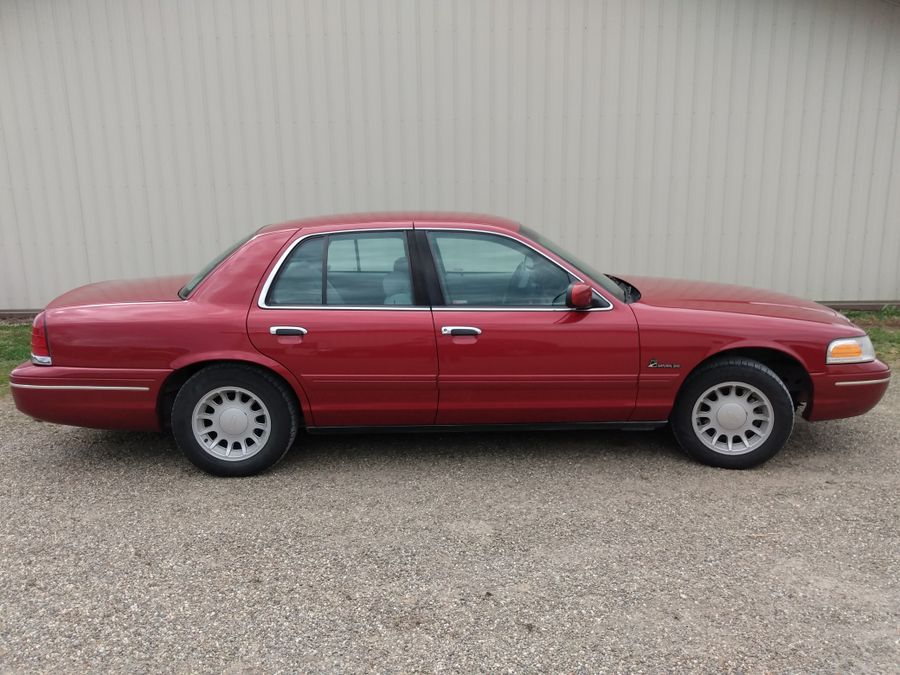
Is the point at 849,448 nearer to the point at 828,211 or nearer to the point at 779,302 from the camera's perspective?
the point at 779,302

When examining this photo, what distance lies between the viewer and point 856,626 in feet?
8.95

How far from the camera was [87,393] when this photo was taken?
4078 millimetres

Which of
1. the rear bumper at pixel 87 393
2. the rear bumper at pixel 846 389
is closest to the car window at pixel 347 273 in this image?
the rear bumper at pixel 87 393

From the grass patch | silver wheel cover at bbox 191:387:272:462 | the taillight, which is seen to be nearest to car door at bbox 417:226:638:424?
silver wheel cover at bbox 191:387:272:462

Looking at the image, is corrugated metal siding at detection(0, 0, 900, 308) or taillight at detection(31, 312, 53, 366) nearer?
taillight at detection(31, 312, 53, 366)

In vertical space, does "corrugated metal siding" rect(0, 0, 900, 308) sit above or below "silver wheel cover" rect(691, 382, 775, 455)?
above

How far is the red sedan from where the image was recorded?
4.06 metres

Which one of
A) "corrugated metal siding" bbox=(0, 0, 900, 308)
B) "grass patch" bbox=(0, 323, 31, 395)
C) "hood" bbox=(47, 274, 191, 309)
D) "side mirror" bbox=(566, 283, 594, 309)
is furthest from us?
"corrugated metal siding" bbox=(0, 0, 900, 308)

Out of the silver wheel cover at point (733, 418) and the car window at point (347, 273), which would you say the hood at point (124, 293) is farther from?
the silver wheel cover at point (733, 418)

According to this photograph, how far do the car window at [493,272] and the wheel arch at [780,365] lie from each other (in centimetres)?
95

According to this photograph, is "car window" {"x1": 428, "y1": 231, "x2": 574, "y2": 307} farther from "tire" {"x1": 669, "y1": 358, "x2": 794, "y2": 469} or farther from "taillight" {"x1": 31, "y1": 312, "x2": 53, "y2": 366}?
A: "taillight" {"x1": 31, "y1": 312, "x2": 53, "y2": 366}

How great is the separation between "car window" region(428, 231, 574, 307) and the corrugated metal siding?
3.86 m

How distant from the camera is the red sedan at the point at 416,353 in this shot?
406 centimetres

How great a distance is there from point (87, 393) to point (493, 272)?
2.47 m
